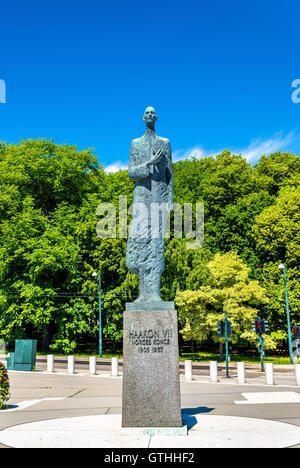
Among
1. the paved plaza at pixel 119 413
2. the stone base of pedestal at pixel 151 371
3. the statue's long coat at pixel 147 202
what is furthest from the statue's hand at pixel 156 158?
the paved plaza at pixel 119 413

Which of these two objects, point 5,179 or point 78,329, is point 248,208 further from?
point 5,179

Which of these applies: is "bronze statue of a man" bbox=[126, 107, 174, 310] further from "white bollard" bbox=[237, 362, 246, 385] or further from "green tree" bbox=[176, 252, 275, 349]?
"green tree" bbox=[176, 252, 275, 349]

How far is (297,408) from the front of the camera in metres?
11.0

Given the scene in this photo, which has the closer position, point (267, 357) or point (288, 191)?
point (267, 357)

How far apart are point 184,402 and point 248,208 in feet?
88.3

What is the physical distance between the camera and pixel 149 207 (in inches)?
353

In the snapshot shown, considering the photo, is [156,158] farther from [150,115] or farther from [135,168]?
[150,115]

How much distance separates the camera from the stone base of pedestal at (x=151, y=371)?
754cm

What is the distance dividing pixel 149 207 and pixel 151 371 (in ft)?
10.7

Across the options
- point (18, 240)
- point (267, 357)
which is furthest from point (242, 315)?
point (18, 240)

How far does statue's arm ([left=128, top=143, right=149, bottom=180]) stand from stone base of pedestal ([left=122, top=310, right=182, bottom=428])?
2.82 meters

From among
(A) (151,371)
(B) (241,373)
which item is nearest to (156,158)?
(A) (151,371)

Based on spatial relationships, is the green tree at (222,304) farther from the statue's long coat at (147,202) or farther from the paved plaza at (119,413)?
the statue's long coat at (147,202)
